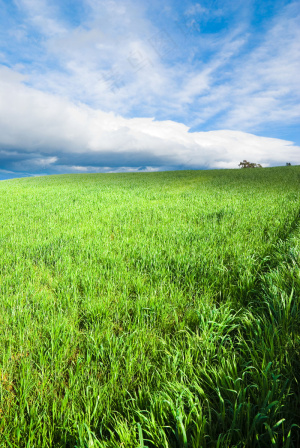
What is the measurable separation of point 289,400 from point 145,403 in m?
Answer: 1.12

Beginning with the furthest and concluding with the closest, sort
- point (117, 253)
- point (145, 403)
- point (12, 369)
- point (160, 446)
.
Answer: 1. point (117, 253)
2. point (12, 369)
3. point (145, 403)
4. point (160, 446)

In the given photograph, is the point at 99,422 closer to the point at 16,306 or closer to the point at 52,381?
the point at 52,381

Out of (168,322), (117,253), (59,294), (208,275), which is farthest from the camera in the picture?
(117,253)

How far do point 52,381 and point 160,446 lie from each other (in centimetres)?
114

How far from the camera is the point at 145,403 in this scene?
71.4 inches

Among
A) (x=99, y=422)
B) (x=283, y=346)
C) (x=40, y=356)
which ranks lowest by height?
(x=99, y=422)

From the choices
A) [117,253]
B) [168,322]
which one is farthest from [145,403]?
[117,253]

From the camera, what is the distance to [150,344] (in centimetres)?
246

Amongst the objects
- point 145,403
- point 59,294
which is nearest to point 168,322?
point 145,403

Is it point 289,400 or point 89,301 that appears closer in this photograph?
point 289,400

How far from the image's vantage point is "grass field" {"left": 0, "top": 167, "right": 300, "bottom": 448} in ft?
→ 5.29

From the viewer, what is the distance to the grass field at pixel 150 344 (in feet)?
5.29

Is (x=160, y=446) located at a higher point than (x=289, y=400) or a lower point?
lower

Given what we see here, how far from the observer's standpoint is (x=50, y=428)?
5.56 feet
